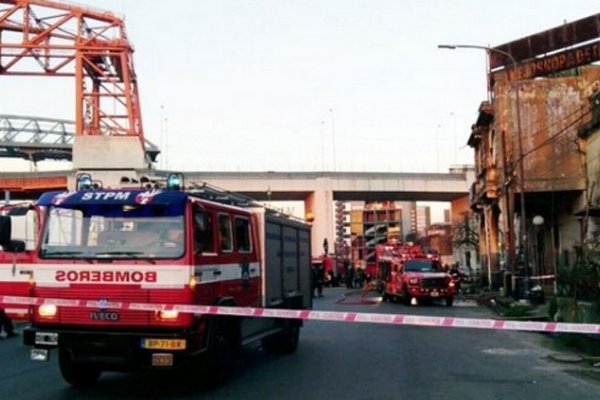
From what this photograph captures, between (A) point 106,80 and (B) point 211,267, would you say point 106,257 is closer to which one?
(B) point 211,267

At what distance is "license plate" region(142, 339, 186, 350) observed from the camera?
8.88 meters

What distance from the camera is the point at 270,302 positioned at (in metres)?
12.4

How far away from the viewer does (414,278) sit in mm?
28828

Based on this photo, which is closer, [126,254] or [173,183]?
[126,254]

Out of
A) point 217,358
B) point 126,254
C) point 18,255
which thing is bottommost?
point 217,358

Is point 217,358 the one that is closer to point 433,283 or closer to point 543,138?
point 433,283

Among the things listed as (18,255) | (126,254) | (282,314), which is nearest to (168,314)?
(126,254)

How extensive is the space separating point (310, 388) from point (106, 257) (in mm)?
3266

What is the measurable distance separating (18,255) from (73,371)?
6531 millimetres

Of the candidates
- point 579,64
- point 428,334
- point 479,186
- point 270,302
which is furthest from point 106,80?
point 270,302

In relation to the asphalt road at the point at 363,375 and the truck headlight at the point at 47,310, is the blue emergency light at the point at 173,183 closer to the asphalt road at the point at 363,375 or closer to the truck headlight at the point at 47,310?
the truck headlight at the point at 47,310

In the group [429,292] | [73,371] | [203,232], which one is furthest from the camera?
[429,292]

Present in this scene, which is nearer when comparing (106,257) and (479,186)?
(106,257)

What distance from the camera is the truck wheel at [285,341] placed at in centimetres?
1367
